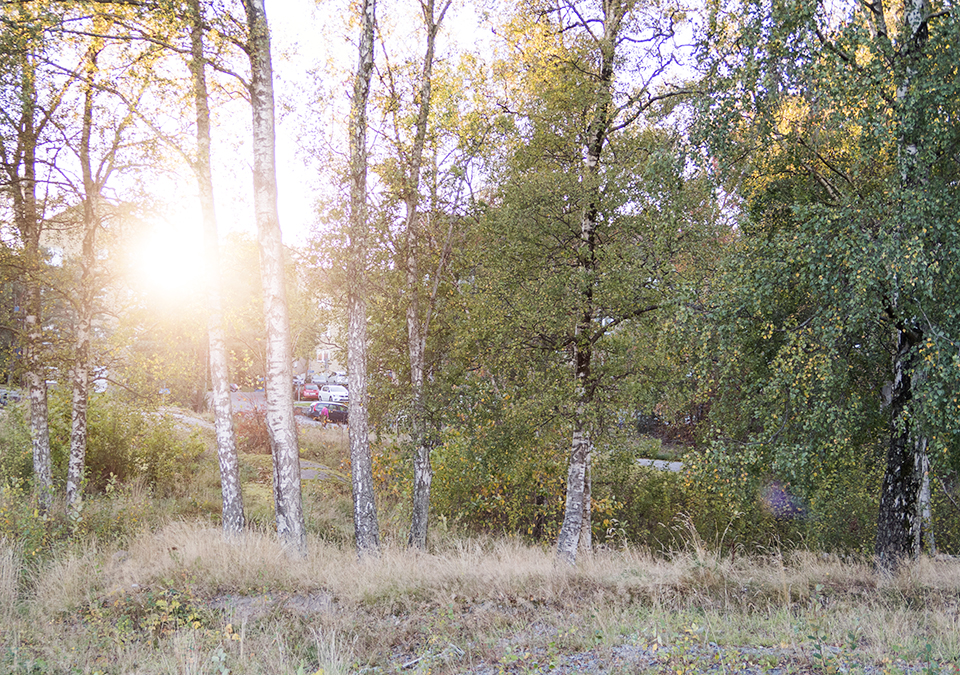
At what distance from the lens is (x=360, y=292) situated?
955 centimetres

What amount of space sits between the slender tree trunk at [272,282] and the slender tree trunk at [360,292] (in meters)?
1.49

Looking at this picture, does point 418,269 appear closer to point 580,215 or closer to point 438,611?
point 580,215

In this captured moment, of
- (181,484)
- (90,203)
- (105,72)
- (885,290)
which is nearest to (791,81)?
(885,290)

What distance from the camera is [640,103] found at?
10.5 metres

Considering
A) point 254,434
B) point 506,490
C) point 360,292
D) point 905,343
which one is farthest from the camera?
point 254,434

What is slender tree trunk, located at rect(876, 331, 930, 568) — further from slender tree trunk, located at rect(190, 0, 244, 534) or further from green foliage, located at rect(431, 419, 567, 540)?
slender tree trunk, located at rect(190, 0, 244, 534)

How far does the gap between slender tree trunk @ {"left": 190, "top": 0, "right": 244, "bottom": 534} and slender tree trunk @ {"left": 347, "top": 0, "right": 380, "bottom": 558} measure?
188cm

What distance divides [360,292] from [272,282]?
1876 millimetres

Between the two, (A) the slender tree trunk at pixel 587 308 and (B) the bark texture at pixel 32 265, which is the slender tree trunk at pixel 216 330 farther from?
(A) the slender tree trunk at pixel 587 308

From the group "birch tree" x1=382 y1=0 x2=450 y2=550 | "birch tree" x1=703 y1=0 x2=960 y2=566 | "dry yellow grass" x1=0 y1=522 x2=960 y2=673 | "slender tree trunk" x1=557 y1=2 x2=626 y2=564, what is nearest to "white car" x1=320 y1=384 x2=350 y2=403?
"birch tree" x1=382 y1=0 x2=450 y2=550

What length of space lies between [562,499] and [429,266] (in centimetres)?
679

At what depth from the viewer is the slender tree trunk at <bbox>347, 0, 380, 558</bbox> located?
9.28 metres

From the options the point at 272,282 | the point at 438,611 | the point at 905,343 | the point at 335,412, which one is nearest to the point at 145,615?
the point at 438,611

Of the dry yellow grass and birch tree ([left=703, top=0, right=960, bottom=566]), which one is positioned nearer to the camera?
the dry yellow grass
